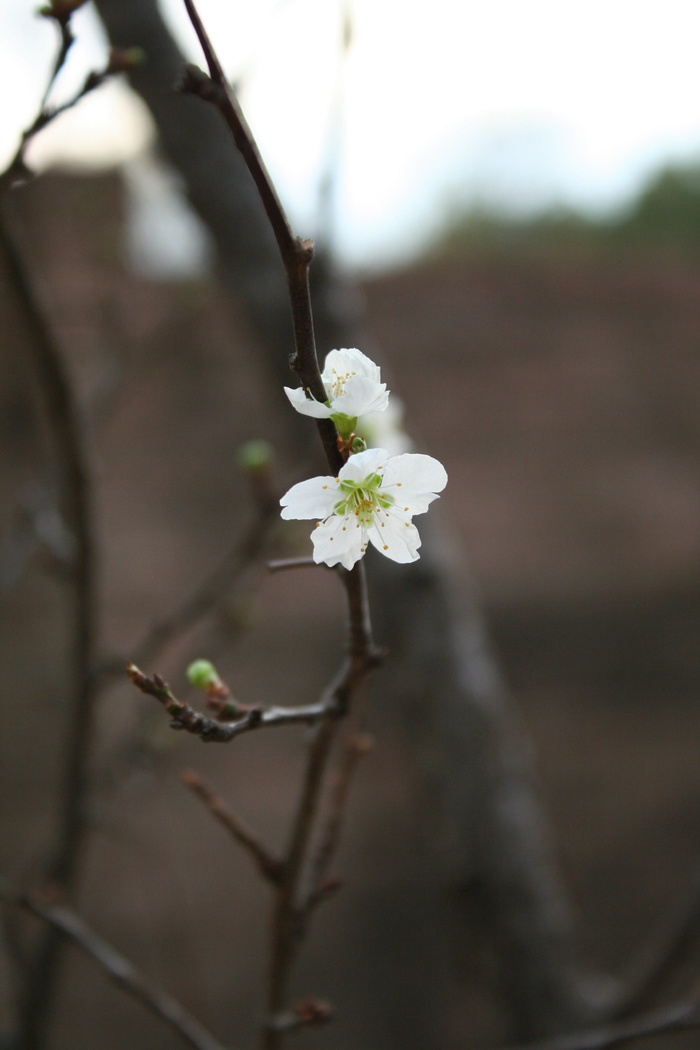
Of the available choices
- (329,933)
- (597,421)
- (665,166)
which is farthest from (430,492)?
(665,166)

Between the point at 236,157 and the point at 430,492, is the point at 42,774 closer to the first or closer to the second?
the point at 236,157

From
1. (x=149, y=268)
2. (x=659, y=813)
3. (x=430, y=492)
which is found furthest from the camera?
(x=149, y=268)

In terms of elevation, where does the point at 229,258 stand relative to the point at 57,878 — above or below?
above

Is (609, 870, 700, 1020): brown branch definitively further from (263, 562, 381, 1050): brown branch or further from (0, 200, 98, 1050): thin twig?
(0, 200, 98, 1050): thin twig

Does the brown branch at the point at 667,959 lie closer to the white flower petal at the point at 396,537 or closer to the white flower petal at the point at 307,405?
the white flower petal at the point at 396,537

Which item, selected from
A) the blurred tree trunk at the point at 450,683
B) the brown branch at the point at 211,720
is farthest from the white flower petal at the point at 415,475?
the blurred tree trunk at the point at 450,683

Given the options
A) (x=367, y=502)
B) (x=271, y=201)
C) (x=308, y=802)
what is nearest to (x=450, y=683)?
(x=308, y=802)
